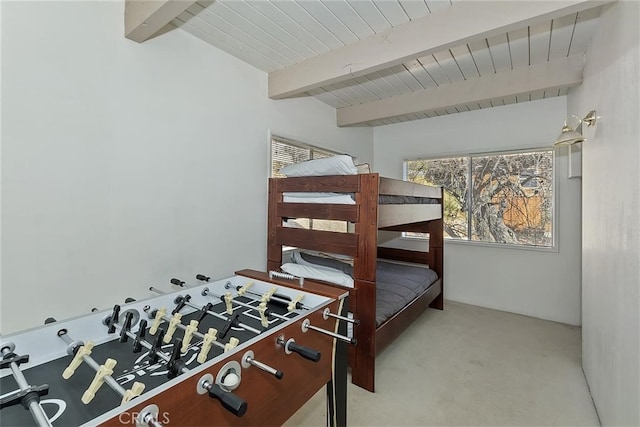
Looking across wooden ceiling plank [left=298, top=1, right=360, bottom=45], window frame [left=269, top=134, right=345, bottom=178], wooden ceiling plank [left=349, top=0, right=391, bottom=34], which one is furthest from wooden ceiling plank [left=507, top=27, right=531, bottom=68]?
window frame [left=269, top=134, right=345, bottom=178]

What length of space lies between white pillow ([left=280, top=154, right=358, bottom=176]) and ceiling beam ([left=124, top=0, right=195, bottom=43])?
1.16 meters

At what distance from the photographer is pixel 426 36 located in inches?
73.4

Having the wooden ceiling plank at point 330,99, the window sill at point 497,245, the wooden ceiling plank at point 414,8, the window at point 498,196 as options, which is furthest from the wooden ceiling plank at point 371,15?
the window sill at point 497,245

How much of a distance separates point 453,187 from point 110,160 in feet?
12.0

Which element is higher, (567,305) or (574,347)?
(567,305)

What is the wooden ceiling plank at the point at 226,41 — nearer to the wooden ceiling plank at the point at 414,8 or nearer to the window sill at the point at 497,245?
the wooden ceiling plank at the point at 414,8

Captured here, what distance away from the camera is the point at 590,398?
1.92 meters

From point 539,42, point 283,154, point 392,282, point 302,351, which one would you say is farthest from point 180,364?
point 539,42

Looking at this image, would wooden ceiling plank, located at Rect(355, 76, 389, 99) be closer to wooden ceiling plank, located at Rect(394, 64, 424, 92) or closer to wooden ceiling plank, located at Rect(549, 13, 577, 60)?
wooden ceiling plank, located at Rect(394, 64, 424, 92)

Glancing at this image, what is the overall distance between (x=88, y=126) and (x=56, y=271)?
0.80 m

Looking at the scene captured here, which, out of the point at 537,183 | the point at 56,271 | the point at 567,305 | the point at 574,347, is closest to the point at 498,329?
the point at 574,347

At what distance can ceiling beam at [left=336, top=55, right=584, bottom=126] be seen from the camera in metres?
2.46

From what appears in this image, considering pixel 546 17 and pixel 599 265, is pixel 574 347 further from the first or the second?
pixel 546 17

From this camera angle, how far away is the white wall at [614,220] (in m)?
1.25
